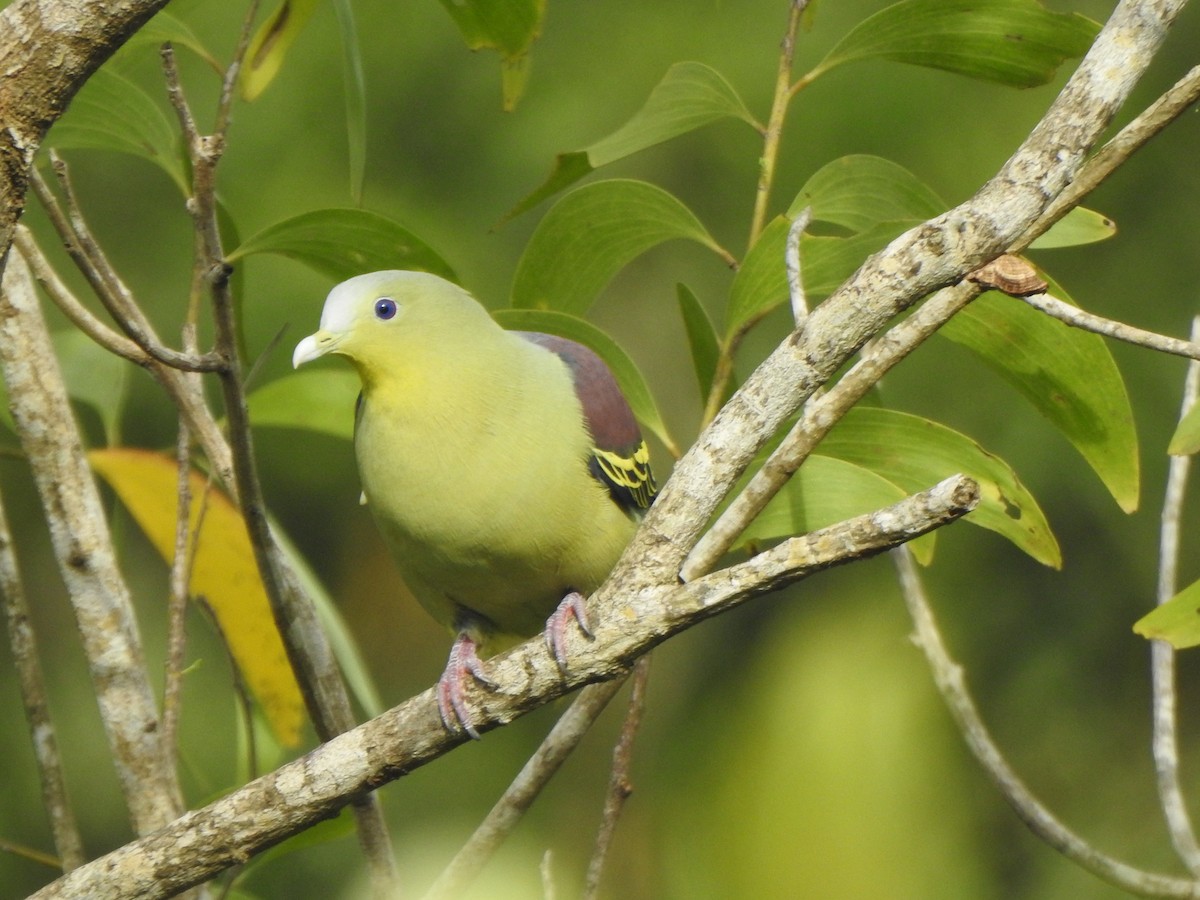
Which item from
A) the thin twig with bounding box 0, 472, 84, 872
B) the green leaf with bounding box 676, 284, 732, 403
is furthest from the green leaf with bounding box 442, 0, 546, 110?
the thin twig with bounding box 0, 472, 84, 872

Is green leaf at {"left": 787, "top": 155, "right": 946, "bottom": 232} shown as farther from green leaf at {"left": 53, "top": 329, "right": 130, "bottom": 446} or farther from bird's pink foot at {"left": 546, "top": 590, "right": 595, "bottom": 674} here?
green leaf at {"left": 53, "top": 329, "right": 130, "bottom": 446}

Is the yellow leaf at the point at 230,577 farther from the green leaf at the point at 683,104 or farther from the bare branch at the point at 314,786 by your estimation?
the green leaf at the point at 683,104

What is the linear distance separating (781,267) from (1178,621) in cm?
76

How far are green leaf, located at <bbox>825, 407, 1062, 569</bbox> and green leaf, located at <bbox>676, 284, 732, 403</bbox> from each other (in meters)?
0.26

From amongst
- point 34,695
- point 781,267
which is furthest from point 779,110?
point 34,695

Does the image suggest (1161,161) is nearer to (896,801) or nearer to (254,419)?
(254,419)

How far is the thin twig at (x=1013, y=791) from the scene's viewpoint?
6.67ft

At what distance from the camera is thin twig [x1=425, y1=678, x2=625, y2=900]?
2047 millimetres

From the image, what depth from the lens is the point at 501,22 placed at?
7.25 ft

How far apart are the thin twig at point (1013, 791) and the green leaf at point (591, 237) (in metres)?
0.72

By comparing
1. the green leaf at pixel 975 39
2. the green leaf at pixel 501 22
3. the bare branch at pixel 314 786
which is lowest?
the bare branch at pixel 314 786

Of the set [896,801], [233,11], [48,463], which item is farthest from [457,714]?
[233,11]

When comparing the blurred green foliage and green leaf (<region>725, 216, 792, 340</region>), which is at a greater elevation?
the blurred green foliage

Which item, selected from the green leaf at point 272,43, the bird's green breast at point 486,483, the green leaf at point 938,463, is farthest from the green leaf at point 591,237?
the green leaf at point 272,43
